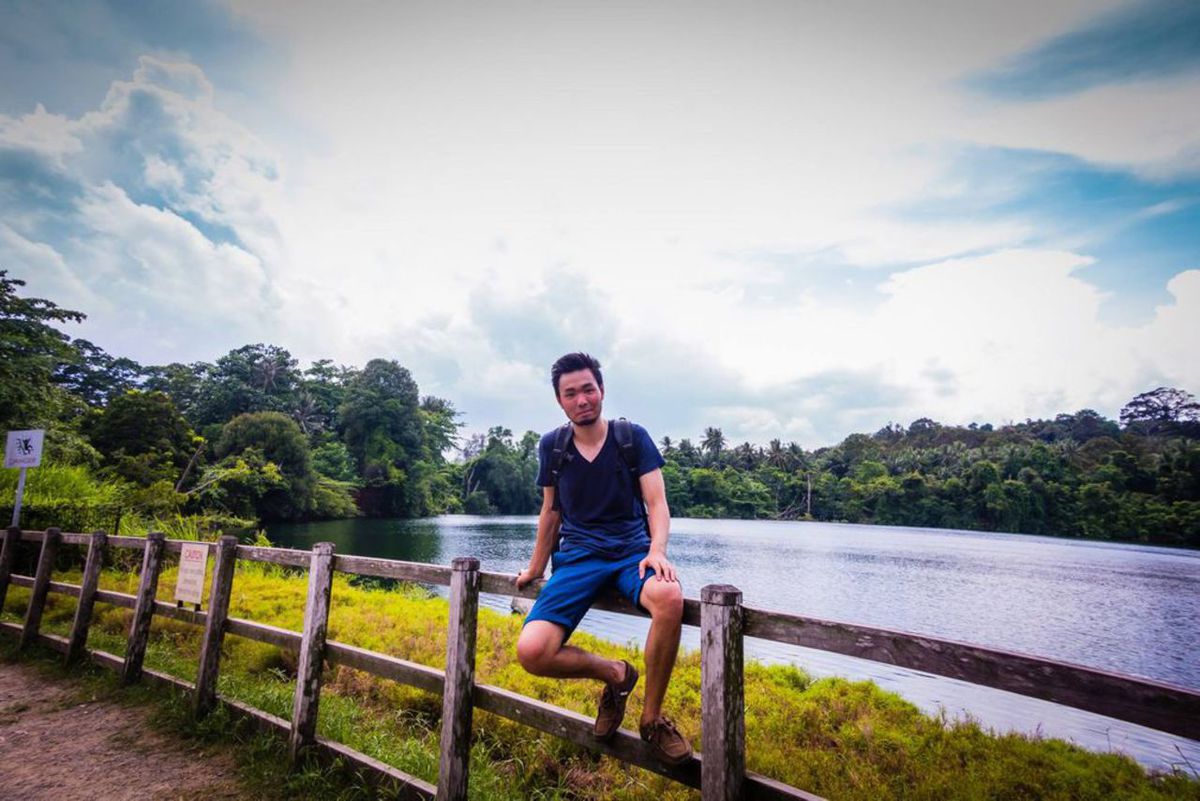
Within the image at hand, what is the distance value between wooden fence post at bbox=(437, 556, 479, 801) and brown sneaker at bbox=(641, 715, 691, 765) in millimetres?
1176

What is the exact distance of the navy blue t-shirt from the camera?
302 centimetres

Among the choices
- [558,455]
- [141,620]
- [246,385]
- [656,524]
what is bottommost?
[141,620]

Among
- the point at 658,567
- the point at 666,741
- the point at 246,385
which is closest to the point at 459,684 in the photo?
the point at 666,741

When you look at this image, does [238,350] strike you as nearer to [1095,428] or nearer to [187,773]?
[187,773]

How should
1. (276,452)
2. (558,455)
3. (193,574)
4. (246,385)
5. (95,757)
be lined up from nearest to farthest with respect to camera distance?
1. (558,455)
2. (95,757)
3. (193,574)
4. (276,452)
5. (246,385)

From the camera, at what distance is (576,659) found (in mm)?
2852

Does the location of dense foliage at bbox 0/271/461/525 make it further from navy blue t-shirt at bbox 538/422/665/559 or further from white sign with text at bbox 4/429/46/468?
navy blue t-shirt at bbox 538/422/665/559

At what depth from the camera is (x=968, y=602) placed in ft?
65.7

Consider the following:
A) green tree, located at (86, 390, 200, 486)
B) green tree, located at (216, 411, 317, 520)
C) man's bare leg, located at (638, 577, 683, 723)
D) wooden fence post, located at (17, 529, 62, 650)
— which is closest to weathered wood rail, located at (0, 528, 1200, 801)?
man's bare leg, located at (638, 577, 683, 723)

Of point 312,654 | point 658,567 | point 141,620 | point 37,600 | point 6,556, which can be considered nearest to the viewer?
point 658,567

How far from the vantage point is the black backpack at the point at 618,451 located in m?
3.10

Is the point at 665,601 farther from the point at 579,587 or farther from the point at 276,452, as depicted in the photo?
the point at 276,452

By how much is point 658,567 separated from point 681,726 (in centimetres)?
373

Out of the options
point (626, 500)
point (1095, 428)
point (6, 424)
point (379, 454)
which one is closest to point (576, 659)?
point (626, 500)
